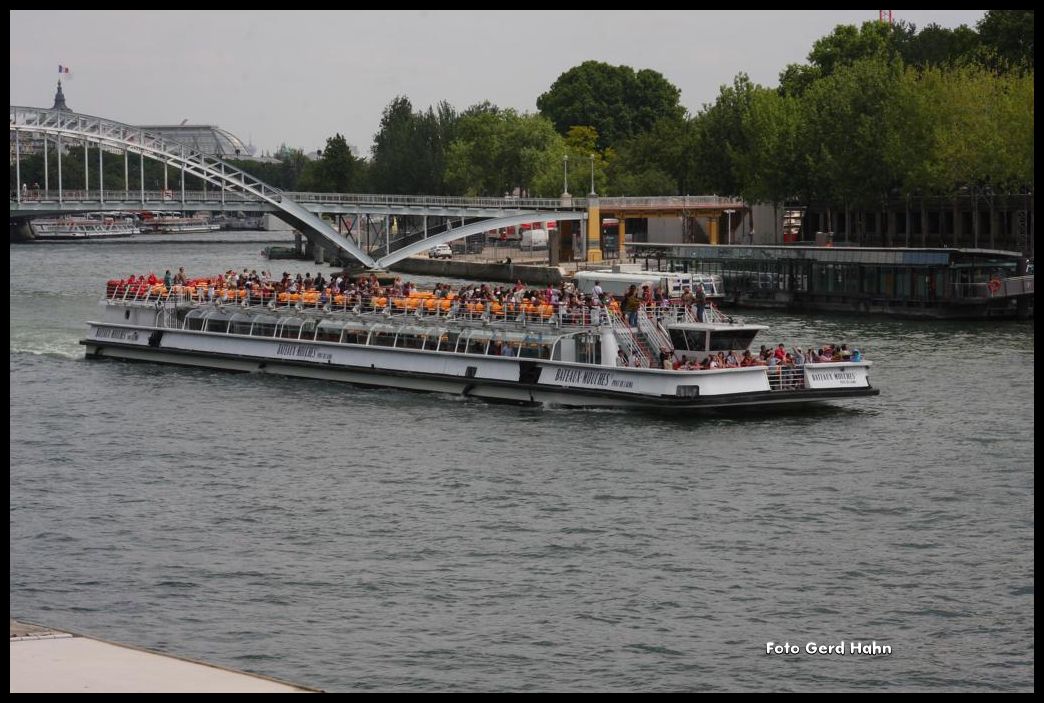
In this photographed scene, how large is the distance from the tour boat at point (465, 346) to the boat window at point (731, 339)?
28 mm

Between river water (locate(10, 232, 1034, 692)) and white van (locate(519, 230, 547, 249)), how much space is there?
288ft

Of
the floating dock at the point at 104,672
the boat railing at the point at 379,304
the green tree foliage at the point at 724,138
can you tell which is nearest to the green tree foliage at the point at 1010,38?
the green tree foliage at the point at 724,138

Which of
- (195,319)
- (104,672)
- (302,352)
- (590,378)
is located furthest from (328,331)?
(104,672)

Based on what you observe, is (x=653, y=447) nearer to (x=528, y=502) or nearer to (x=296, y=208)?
(x=528, y=502)

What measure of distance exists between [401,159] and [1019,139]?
281 ft

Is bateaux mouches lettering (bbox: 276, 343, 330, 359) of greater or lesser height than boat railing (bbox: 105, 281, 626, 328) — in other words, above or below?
below

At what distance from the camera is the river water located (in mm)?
25062

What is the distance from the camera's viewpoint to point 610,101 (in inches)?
6747

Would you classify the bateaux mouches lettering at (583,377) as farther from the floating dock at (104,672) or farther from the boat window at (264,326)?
the floating dock at (104,672)

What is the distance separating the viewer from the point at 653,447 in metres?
41.5

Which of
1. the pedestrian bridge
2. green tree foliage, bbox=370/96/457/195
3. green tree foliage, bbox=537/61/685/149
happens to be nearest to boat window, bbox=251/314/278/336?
the pedestrian bridge

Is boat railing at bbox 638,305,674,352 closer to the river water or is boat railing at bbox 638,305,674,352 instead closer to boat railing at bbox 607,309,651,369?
boat railing at bbox 607,309,651,369

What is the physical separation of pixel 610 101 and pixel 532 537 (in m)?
142

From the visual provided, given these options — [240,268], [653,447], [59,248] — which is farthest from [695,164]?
[653,447]
